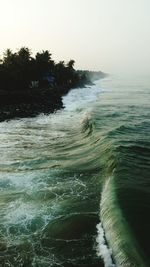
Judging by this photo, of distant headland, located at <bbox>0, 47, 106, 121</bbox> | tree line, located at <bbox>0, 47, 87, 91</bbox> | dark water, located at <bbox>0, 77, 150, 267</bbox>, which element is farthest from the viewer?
tree line, located at <bbox>0, 47, 87, 91</bbox>

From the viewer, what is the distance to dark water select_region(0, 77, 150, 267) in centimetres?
1051

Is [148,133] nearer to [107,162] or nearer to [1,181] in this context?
[107,162]

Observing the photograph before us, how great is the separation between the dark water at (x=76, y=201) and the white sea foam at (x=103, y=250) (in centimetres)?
3

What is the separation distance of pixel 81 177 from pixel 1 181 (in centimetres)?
381

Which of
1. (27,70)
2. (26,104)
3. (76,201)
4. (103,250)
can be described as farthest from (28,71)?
(103,250)

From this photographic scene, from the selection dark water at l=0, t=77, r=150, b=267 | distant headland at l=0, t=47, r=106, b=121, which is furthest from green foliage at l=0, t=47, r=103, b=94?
dark water at l=0, t=77, r=150, b=267

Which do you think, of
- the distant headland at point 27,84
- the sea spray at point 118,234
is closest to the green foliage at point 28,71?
the distant headland at point 27,84

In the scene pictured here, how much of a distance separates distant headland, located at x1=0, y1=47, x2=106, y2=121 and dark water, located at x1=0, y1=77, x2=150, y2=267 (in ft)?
54.2

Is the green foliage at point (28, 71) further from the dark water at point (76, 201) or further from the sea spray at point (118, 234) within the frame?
the sea spray at point (118, 234)

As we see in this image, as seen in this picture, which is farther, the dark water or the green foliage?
the green foliage

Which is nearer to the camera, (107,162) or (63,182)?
(63,182)

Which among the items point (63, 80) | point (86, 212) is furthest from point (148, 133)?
point (63, 80)

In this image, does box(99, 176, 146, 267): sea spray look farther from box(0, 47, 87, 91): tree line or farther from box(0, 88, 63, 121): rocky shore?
box(0, 47, 87, 91): tree line

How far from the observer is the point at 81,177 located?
55.6 feet
